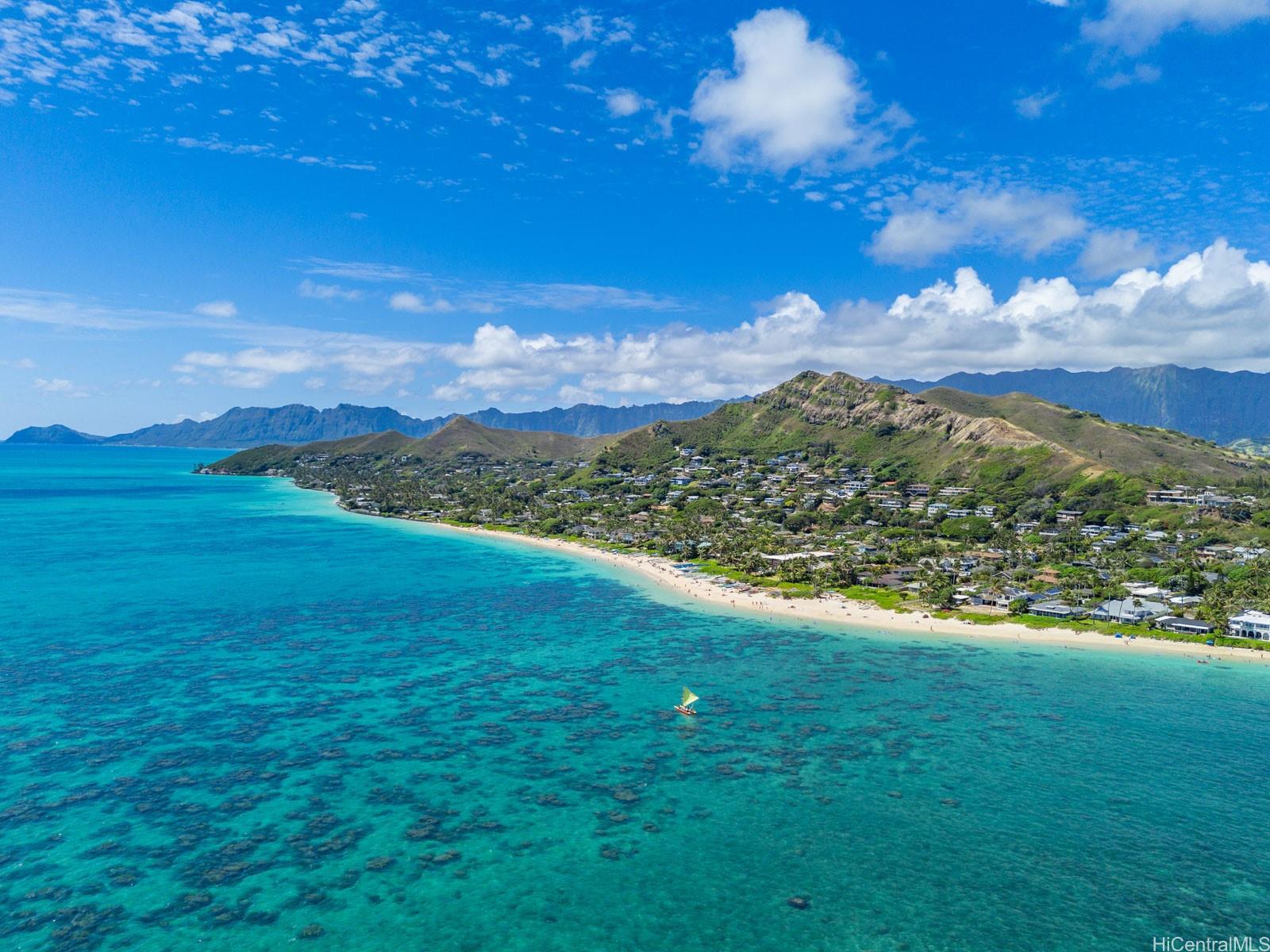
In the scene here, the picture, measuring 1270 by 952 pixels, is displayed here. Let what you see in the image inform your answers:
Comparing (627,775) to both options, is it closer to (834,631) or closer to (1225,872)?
(1225,872)

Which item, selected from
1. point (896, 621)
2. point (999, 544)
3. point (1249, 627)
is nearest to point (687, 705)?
point (896, 621)

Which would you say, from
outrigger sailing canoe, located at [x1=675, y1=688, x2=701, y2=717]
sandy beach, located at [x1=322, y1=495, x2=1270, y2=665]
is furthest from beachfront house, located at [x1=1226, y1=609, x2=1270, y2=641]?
outrigger sailing canoe, located at [x1=675, y1=688, x2=701, y2=717]

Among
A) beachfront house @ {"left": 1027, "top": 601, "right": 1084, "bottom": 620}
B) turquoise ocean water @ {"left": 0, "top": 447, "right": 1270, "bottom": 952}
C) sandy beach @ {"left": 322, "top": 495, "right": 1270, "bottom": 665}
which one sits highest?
beachfront house @ {"left": 1027, "top": 601, "right": 1084, "bottom": 620}

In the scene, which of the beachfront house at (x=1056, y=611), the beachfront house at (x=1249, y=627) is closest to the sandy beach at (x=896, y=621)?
the beachfront house at (x=1249, y=627)

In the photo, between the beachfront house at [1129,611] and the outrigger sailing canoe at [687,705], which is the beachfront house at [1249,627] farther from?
the outrigger sailing canoe at [687,705]

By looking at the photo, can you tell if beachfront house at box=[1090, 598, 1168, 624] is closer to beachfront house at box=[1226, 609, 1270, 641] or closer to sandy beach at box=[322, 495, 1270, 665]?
sandy beach at box=[322, 495, 1270, 665]

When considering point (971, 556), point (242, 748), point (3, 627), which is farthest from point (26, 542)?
point (971, 556)
